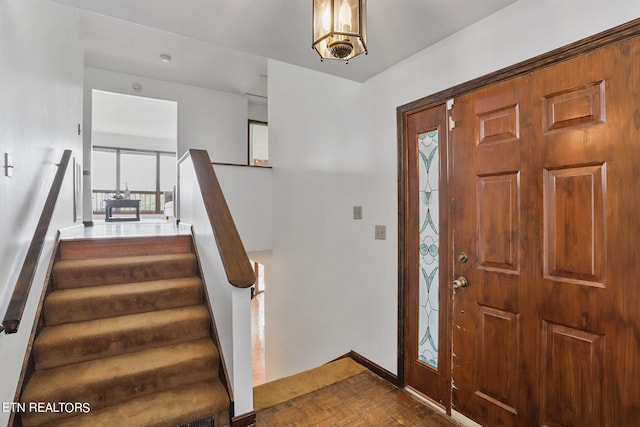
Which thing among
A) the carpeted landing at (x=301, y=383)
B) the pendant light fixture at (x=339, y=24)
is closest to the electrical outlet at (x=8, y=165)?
the pendant light fixture at (x=339, y=24)

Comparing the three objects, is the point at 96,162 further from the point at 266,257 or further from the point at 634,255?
the point at 634,255

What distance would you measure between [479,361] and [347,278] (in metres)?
1.32

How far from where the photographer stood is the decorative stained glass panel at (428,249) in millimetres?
2154

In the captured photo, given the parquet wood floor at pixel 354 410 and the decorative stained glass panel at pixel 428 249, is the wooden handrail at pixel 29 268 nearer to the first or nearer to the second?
the parquet wood floor at pixel 354 410

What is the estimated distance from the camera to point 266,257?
4.54 metres

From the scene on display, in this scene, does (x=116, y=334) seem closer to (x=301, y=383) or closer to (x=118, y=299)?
(x=118, y=299)

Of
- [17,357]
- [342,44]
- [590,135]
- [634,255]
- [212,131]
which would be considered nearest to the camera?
[342,44]

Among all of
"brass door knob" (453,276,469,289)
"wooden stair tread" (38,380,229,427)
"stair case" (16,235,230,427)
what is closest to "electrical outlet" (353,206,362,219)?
"brass door knob" (453,276,469,289)

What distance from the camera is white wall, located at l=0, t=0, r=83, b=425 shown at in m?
1.74

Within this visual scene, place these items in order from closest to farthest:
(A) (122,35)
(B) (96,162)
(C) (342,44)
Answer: (C) (342,44) → (A) (122,35) → (B) (96,162)

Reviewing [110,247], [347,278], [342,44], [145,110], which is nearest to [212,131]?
[145,110]

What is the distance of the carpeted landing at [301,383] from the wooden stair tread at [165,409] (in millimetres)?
288

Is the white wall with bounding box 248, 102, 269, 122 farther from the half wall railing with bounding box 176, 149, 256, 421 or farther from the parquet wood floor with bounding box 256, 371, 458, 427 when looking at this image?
the parquet wood floor with bounding box 256, 371, 458, 427

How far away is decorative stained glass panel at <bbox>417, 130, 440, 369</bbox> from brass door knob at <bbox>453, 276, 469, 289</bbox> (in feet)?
0.56
